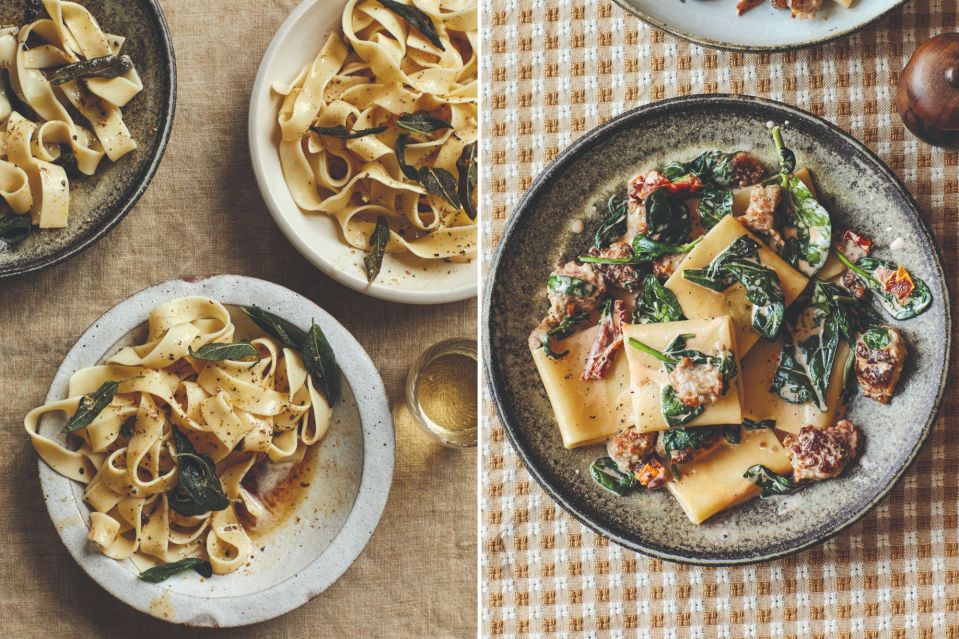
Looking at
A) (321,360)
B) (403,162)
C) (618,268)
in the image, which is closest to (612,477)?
(618,268)

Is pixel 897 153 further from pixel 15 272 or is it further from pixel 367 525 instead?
pixel 15 272

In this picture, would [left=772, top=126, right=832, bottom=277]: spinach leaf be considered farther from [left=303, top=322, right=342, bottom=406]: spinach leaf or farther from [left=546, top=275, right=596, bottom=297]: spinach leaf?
[left=303, top=322, right=342, bottom=406]: spinach leaf

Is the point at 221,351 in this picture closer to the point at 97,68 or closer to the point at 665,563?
the point at 97,68

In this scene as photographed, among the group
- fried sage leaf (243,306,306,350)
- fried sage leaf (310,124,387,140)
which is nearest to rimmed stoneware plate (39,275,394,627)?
fried sage leaf (243,306,306,350)

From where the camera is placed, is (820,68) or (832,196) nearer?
(832,196)

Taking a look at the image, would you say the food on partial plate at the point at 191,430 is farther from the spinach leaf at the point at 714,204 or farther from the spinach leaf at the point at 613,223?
the spinach leaf at the point at 714,204

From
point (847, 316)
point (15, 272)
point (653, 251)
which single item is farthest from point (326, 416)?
point (847, 316)

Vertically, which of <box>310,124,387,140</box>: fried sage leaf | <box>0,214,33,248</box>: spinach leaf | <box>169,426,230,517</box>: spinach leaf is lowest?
<box>169,426,230,517</box>: spinach leaf
